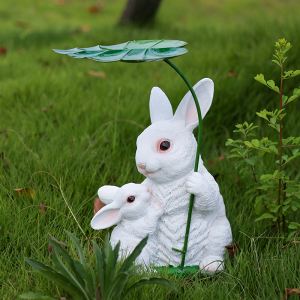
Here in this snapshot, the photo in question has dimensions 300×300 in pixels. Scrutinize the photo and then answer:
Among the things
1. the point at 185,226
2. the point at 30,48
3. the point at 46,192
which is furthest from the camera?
the point at 30,48

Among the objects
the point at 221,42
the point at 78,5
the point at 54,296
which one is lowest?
the point at 54,296

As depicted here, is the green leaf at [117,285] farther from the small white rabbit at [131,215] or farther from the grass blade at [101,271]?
the small white rabbit at [131,215]

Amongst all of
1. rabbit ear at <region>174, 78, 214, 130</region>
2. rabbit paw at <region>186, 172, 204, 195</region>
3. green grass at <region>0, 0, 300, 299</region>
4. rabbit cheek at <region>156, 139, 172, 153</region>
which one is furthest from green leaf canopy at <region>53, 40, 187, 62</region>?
green grass at <region>0, 0, 300, 299</region>

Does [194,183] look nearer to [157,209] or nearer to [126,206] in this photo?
[157,209]

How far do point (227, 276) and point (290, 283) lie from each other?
10.8 inches

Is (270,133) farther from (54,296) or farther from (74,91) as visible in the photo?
(54,296)

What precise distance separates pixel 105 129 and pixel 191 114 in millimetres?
1294

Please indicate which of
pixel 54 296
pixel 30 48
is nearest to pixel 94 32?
pixel 30 48

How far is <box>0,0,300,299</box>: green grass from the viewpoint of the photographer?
1676 mm

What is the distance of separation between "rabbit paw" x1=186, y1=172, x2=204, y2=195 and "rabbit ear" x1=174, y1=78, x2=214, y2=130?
0.24 m

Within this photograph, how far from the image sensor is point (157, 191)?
1.72m

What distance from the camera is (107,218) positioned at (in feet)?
5.74

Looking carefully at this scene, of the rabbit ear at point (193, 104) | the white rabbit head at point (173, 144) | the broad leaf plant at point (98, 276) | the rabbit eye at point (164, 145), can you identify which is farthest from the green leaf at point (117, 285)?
the rabbit ear at point (193, 104)

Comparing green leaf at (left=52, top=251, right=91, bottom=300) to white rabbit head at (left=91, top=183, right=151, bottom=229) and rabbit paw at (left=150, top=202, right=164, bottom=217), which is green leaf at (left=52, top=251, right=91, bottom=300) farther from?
rabbit paw at (left=150, top=202, right=164, bottom=217)
